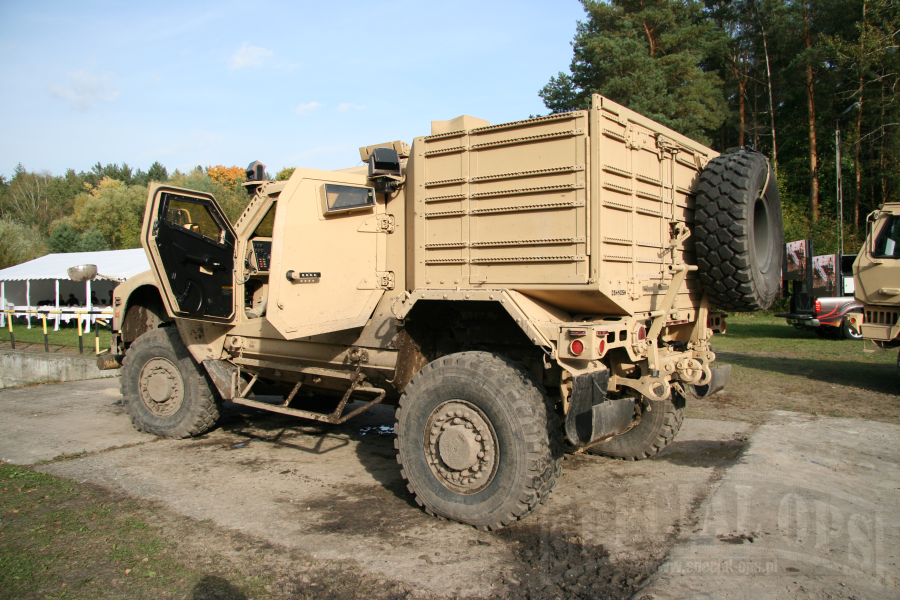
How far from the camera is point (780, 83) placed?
27.0m

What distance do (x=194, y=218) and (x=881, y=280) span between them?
31.2 feet

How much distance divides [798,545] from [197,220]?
18.3 ft

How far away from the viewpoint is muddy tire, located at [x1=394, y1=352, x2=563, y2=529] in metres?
3.81

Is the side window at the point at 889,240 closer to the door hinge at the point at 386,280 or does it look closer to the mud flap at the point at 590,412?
the mud flap at the point at 590,412

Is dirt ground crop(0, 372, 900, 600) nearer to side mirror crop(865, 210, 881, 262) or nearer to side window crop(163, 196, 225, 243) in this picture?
side window crop(163, 196, 225, 243)

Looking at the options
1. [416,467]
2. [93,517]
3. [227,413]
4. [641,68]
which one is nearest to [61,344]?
[227,413]

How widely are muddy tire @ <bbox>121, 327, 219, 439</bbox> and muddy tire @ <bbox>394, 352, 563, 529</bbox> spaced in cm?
294

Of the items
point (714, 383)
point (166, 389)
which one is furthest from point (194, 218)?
point (714, 383)

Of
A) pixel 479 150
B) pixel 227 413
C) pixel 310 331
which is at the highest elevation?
pixel 479 150

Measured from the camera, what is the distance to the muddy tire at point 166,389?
20.5ft

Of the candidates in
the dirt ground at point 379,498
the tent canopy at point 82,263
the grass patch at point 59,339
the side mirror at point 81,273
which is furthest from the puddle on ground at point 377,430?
the tent canopy at point 82,263

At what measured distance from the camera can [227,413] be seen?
7.82 metres

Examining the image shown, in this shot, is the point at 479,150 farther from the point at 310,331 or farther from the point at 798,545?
the point at 798,545

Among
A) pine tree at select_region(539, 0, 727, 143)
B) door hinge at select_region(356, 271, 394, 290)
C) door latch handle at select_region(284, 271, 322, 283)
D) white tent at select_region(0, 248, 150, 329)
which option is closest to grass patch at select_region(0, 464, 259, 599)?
door latch handle at select_region(284, 271, 322, 283)
